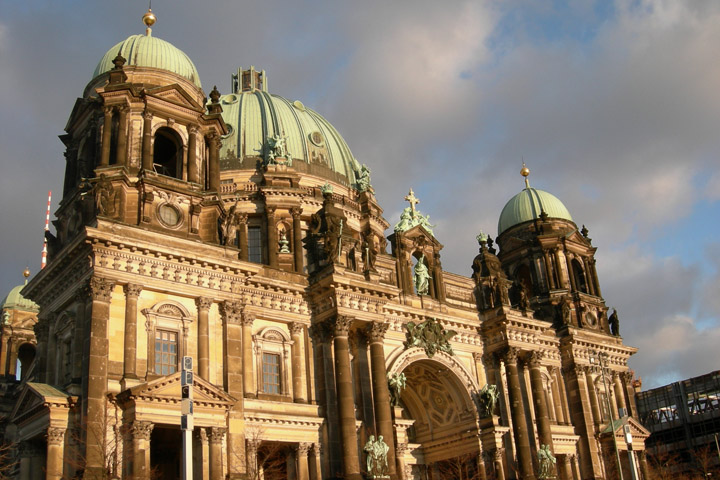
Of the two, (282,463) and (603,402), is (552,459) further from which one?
(282,463)

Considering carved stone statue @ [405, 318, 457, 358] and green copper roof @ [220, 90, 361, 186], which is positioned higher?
green copper roof @ [220, 90, 361, 186]

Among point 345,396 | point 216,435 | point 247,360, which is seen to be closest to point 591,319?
point 345,396

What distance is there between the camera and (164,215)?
125ft

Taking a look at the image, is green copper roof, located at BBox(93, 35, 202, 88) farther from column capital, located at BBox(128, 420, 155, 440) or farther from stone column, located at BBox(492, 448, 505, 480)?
stone column, located at BBox(492, 448, 505, 480)

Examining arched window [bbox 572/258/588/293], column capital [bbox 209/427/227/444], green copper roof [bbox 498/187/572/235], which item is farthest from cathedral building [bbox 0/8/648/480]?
green copper roof [bbox 498/187/572/235]

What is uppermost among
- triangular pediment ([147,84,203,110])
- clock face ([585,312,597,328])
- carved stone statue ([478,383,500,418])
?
triangular pediment ([147,84,203,110])

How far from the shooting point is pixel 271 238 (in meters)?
51.5

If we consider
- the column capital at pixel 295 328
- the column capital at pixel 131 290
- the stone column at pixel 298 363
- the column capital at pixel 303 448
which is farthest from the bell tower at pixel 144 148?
the column capital at pixel 303 448

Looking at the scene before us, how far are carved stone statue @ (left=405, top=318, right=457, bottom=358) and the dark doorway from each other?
52.2ft

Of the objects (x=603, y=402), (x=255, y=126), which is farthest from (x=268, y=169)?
(x=603, y=402)

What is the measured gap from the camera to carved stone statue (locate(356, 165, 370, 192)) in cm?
5941

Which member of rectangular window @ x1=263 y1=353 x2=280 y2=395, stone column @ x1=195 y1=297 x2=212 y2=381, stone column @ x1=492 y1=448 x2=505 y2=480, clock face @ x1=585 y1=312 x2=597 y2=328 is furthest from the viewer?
clock face @ x1=585 y1=312 x2=597 y2=328

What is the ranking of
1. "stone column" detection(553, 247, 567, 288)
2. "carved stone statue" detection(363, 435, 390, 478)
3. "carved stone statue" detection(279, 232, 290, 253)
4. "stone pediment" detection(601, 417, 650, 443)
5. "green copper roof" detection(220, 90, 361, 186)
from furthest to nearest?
"stone column" detection(553, 247, 567, 288) < "green copper roof" detection(220, 90, 361, 186) < "stone pediment" detection(601, 417, 650, 443) < "carved stone statue" detection(279, 232, 290, 253) < "carved stone statue" detection(363, 435, 390, 478)

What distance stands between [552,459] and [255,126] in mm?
31263
